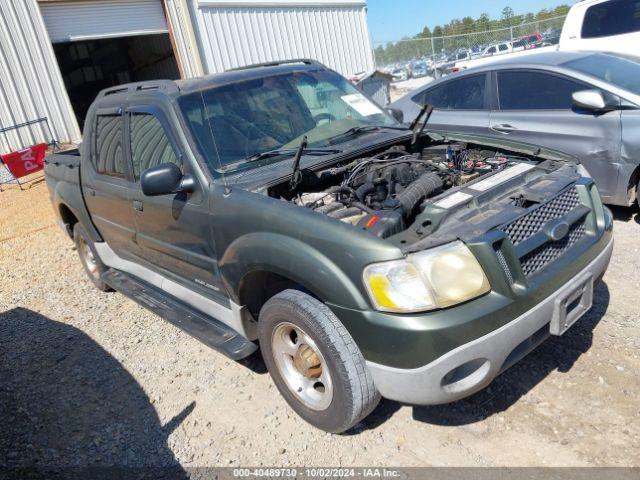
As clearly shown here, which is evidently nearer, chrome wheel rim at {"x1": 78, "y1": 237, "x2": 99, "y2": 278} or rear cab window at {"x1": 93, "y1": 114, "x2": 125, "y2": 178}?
rear cab window at {"x1": 93, "y1": 114, "x2": 125, "y2": 178}

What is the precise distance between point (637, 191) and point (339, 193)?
3.19m

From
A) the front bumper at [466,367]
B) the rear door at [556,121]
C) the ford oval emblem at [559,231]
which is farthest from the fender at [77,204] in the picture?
the rear door at [556,121]

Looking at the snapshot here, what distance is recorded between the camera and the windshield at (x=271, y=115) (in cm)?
327

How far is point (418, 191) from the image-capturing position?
293 cm

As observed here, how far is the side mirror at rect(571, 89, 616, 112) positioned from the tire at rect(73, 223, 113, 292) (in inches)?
187

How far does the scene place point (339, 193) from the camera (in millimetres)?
3137

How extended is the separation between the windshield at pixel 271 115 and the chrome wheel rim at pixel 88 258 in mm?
2683

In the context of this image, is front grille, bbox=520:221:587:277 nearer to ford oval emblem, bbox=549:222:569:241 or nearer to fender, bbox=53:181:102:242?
ford oval emblem, bbox=549:222:569:241

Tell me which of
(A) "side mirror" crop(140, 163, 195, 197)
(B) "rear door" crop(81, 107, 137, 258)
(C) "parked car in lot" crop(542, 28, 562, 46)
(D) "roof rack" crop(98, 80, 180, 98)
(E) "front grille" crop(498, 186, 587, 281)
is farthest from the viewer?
(C) "parked car in lot" crop(542, 28, 562, 46)

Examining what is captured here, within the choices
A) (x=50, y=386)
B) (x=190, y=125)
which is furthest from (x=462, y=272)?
(x=50, y=386)

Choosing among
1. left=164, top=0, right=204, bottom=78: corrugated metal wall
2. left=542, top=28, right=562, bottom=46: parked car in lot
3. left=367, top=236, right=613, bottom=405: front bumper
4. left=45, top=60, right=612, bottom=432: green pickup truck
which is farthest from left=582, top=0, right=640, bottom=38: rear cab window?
left=542, top=28, right=562, bottom=46: parked car in lot

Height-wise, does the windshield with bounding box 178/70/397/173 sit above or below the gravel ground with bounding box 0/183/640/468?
above

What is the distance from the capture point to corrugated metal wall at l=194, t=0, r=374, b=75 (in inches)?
560

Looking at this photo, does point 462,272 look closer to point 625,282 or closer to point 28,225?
point 625,282
